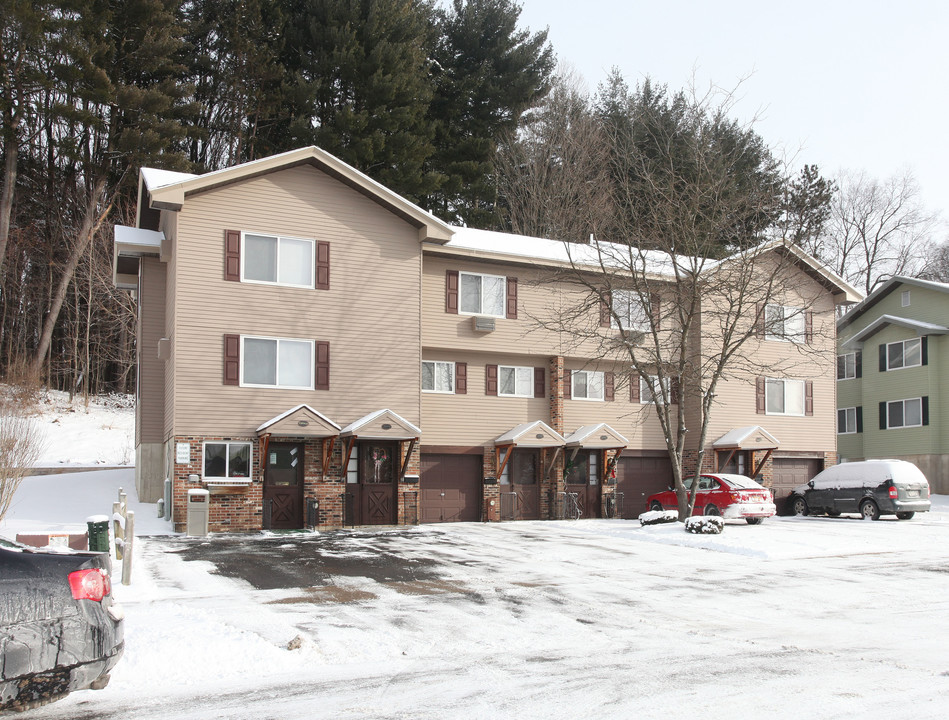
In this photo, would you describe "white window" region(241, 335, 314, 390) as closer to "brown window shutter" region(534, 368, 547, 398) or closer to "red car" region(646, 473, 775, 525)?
"brown window shutter" region(534, 368, 547, 398)

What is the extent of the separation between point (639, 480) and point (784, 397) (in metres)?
6.79

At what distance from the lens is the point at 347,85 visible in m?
37.7

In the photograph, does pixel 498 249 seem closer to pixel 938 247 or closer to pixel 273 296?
pixel 273 296

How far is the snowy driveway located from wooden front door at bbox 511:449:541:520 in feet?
30.4

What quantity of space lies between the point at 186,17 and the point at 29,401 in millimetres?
19182

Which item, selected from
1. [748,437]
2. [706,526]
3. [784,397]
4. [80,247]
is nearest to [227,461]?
[706,526]

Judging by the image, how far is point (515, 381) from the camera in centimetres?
2878

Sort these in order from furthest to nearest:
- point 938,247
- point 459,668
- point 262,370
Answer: point 938,247, point 262,370, point 459,668

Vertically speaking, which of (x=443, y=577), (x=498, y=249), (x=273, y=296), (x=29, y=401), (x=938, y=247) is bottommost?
(x=443, y=577)

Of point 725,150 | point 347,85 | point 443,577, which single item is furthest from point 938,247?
point 443,577

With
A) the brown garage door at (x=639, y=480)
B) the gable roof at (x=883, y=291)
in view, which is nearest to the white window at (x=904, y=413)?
the gable roof at (x=883, y=291)

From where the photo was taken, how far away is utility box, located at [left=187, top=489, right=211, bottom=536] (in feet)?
68.5

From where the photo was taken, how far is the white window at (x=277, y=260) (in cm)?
2392

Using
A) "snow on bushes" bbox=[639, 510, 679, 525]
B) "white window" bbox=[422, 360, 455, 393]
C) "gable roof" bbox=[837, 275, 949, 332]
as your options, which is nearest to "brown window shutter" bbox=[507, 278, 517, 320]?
"white window" bbox=[422, 360, 455, 393]
